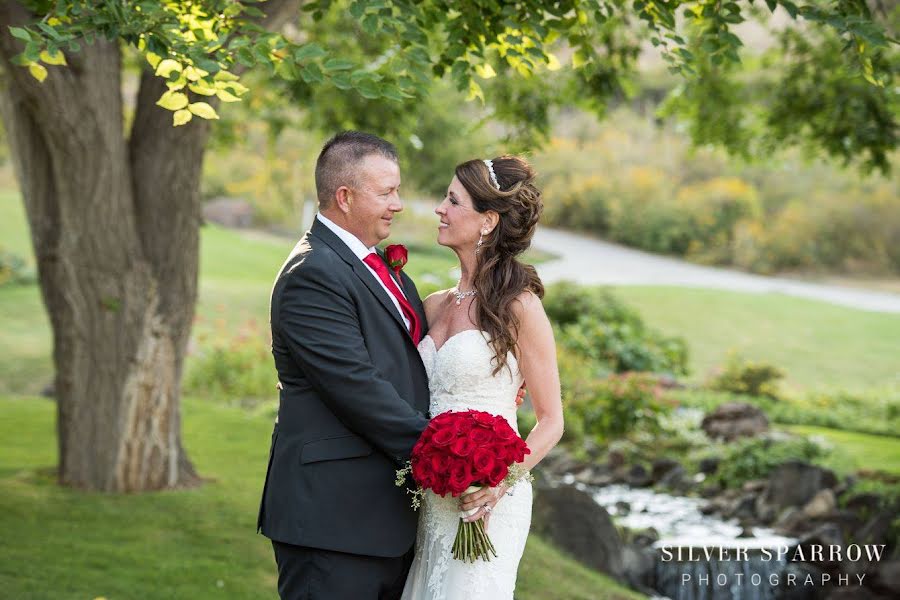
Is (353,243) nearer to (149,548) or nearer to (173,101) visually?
(173,101)

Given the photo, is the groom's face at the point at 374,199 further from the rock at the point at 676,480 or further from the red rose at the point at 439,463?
the rock at the point at 676,480

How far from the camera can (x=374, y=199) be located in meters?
3.52

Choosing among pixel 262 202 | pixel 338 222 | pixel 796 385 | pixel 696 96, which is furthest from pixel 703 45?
pixel 262 202

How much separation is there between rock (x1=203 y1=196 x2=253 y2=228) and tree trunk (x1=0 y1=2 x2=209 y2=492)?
19.4 m

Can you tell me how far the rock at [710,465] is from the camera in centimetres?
1132

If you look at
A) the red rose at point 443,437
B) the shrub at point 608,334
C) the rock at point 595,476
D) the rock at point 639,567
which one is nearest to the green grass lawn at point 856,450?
the rock at point 595,476

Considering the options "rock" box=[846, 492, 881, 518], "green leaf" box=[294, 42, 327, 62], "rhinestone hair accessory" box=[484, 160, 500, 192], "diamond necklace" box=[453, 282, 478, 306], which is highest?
"green leaf" box=[294, 42, 327, 62]

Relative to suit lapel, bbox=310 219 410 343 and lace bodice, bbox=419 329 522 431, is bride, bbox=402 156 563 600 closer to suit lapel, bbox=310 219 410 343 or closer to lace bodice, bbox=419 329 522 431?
lace bodice, bbox=419 329 522 431

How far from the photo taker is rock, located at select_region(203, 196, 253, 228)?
Result: 26375 millimetres

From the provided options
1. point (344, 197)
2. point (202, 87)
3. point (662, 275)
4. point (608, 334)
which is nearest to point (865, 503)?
point (608, 334)

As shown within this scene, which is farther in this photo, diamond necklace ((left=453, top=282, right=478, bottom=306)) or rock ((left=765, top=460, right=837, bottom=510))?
rock ((left=765, top=460, right=837, bottom=510))

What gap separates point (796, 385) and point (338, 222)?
15560 millimetres

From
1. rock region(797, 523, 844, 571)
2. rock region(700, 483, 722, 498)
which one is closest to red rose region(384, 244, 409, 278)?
rock region(797, 523, 844, 571)

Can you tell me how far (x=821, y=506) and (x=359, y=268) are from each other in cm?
710
